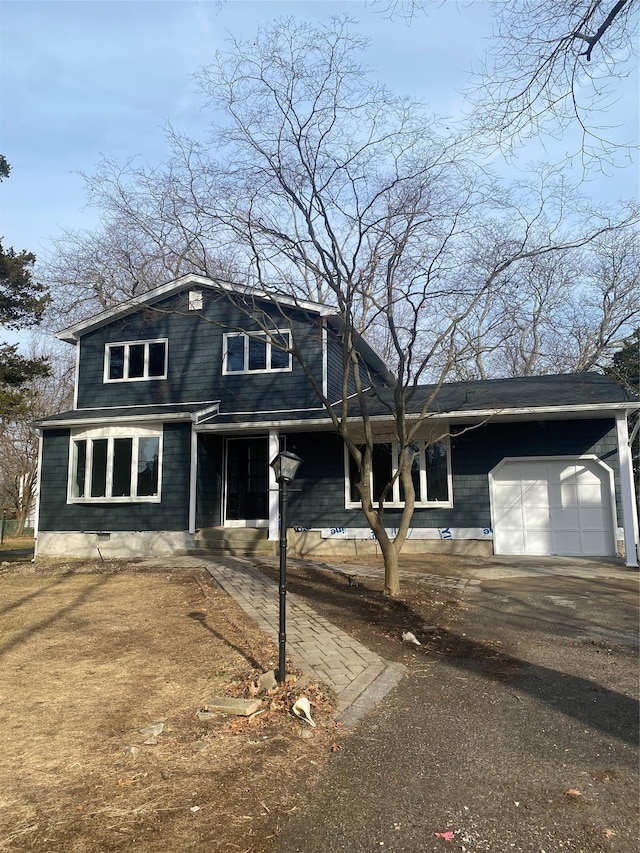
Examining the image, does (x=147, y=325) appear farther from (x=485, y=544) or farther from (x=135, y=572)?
(x=485, y=544)

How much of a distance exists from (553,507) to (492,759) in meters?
10.4

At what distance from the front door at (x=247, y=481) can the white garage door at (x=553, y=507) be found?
5.73 metres

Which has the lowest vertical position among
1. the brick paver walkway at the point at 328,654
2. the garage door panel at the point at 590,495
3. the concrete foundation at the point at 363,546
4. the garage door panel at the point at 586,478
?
the brick paver walkway at the point at 328,654

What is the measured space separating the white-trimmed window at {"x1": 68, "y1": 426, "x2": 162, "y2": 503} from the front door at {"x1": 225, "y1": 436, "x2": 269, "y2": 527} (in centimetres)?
202

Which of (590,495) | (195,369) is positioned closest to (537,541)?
(590,495)

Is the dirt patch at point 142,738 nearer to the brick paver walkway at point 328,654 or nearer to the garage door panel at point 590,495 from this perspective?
the brick paver walkway at point 328,654

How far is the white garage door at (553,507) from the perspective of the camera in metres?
12.9

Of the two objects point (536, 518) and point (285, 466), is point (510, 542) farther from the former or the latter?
point (285, 466)

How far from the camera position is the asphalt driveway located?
2.86 m

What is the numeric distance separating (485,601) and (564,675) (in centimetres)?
330

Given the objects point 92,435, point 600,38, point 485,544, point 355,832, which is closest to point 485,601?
point 485,544

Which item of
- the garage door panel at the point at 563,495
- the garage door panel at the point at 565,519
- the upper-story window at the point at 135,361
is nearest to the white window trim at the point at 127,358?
the upper-story window at the point at 135,361

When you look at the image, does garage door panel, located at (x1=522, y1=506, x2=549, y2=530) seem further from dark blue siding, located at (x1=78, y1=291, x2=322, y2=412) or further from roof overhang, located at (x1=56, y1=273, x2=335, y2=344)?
roof overhang, located at (x1=56, y1=273, x2=335, y2=344)

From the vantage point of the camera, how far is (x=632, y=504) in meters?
11.8
